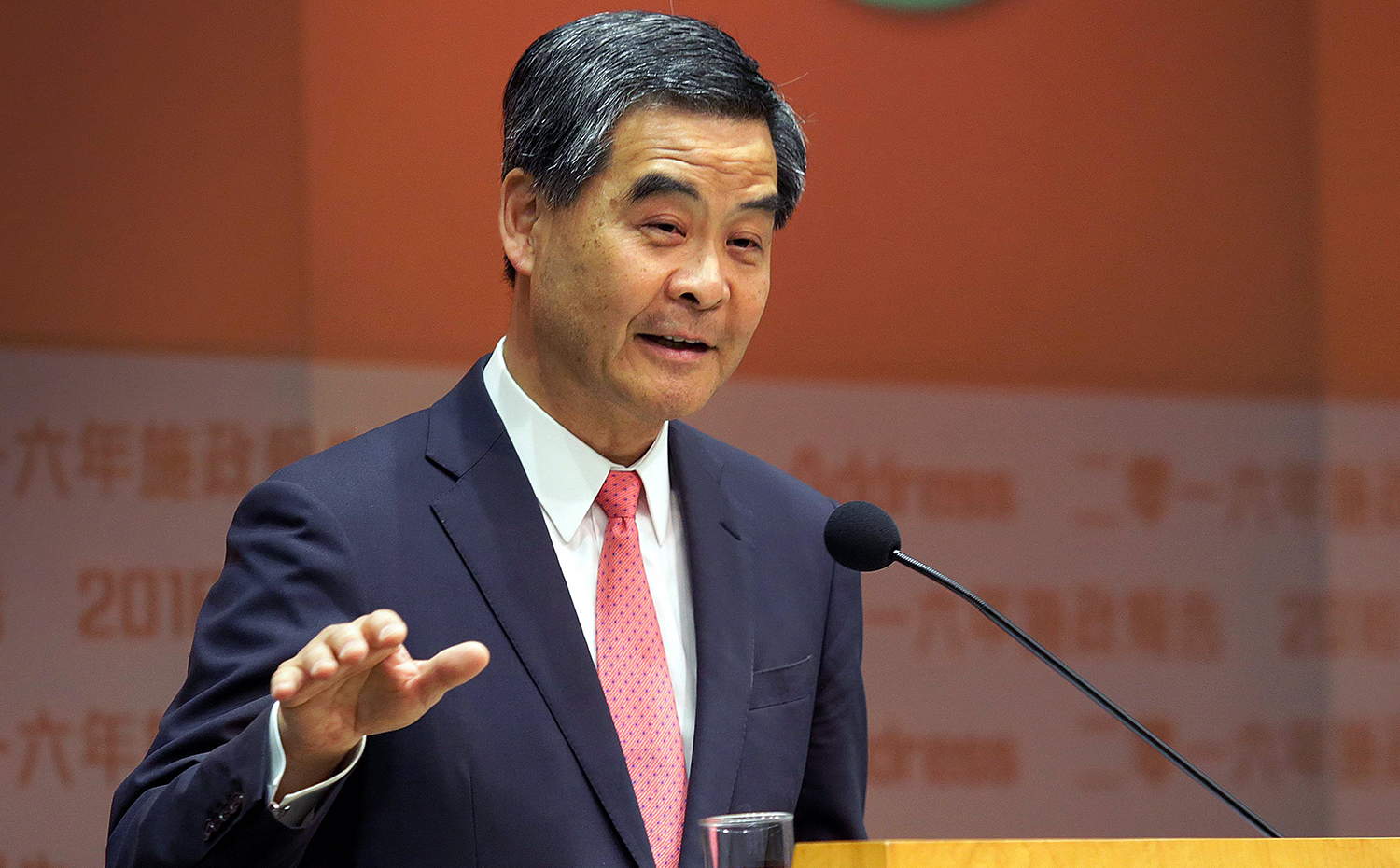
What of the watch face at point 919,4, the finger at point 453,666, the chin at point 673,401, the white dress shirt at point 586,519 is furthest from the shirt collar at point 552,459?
the watch face at point 919,4

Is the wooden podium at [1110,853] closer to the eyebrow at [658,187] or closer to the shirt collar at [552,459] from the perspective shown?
the shirt collar at [552,459]

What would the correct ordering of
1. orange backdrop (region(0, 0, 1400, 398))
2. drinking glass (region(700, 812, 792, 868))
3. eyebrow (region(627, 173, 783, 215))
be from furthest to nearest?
orange backdrop (region(0, 0, 1400, 398)) < eyebrow (region(627, 173, 783, 215)) < drinking glass (region(700, 812, 792, 868))

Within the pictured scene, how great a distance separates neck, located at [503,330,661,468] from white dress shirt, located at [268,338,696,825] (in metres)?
0.02

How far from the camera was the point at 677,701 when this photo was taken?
5.61 feet

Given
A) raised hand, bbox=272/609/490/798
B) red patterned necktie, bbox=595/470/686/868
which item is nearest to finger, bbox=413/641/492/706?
raised hand, bbox=272/609/490/798

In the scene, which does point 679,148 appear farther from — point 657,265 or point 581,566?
point 581,566

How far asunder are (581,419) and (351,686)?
0.57m

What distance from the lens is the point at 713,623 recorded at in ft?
5.66

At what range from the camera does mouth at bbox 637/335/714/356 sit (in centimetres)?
166

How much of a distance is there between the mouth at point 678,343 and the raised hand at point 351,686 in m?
0.55

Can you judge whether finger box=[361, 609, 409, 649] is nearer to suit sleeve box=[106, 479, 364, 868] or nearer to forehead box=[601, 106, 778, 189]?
suit sleeve box=[106, 479, 364, 868]

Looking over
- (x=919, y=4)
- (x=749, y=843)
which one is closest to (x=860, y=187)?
(x=919, y=4)

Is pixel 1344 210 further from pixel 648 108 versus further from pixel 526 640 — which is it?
pixel 526 640

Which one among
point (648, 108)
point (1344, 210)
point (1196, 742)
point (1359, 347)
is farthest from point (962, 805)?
point (648, 108)
